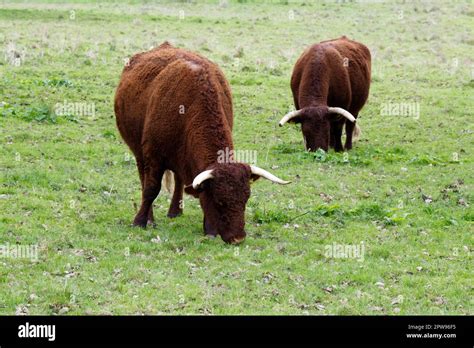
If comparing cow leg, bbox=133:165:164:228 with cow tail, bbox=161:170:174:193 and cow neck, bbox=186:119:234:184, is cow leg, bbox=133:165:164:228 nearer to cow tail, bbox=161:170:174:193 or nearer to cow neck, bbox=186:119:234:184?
cow neck, bbox=186:119:234:184

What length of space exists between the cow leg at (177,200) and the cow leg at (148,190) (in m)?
0.74

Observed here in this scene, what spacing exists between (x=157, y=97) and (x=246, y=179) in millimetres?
2077

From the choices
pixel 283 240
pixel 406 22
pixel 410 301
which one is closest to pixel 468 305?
pixel 410 301

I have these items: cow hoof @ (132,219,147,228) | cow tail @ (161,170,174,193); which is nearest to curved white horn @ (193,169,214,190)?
cow hoof @ (132,219,147,228)

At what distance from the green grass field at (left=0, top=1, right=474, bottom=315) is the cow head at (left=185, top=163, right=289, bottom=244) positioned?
290 millimetres

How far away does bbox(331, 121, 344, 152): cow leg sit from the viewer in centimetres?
1694

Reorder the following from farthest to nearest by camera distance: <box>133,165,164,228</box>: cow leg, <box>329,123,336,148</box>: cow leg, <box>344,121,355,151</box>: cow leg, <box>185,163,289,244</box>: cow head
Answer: <box>344,121,355,151</box>: cow leg, <box>329,123,336,148</box>: cow leg, <box>133,165,164,228</box>: cow leg, <box>185,163,289,244</box>: cow head

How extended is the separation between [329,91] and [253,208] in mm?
5522

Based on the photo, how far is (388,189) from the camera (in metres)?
13.8

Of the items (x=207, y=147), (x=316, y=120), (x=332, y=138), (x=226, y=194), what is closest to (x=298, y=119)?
(x=316, y=120)

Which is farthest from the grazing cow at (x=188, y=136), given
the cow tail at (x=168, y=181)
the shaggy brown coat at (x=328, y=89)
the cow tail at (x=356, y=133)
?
the cow tail at (x=356, y=133)

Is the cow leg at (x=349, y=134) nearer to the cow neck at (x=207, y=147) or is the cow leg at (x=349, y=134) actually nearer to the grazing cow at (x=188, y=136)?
the grazing cow at (x=188, y=136)

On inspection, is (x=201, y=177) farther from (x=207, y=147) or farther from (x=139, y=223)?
(x=139, y=223)

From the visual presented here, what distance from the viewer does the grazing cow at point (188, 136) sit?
10.0 metres
